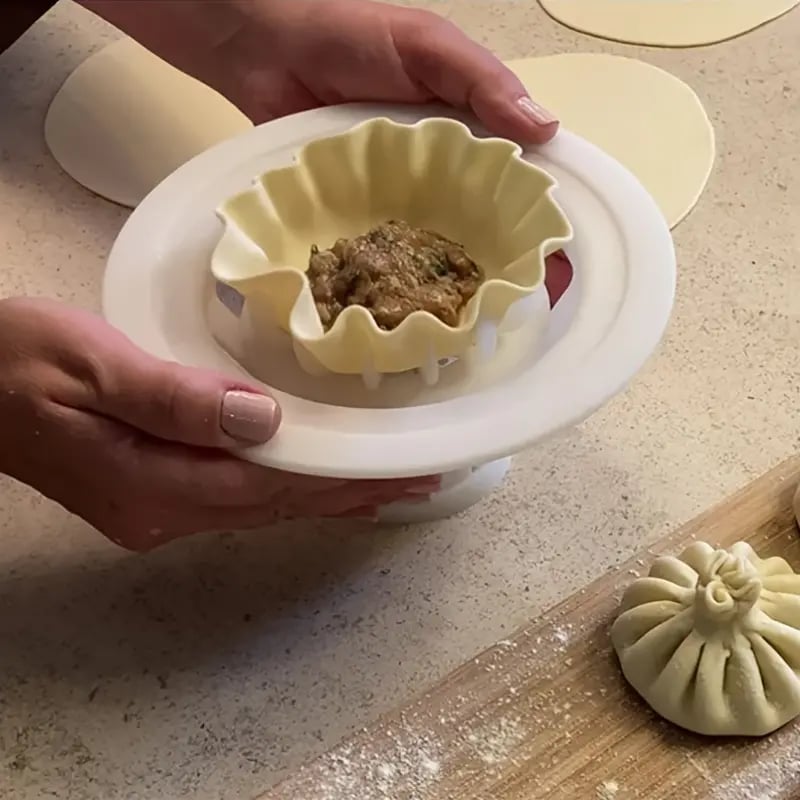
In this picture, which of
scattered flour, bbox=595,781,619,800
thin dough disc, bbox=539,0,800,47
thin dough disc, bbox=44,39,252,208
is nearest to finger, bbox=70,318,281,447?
scattered flour, bbox=595,781,619,800

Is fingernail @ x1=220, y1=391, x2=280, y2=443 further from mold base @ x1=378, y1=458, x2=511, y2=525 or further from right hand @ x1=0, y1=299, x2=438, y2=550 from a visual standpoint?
mold base @ x1=378, y1=458, x2=511, y2=525

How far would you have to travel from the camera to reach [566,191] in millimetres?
682

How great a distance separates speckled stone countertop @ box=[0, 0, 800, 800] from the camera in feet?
2.08

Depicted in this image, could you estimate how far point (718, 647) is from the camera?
0.59m

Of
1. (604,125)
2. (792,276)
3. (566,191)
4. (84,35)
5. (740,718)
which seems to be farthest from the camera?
(84,35)

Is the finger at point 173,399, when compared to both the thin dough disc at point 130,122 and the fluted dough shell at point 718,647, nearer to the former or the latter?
the fluted dough shell at point 718,647

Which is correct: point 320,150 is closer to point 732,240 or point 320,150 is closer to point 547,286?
point 547,286

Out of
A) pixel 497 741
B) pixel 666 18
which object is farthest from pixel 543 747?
pixel 666 18

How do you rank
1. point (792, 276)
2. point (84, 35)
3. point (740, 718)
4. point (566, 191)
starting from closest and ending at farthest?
point (740, 718), point (566, 191), point (792, 276), point (84, 35)

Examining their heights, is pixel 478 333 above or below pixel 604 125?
above

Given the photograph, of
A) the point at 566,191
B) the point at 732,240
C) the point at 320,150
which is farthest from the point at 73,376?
the point at 732,240

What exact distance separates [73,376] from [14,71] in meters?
0.59

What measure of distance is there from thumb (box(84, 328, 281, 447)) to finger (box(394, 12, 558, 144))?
258 mm

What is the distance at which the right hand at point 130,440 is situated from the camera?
584mm
